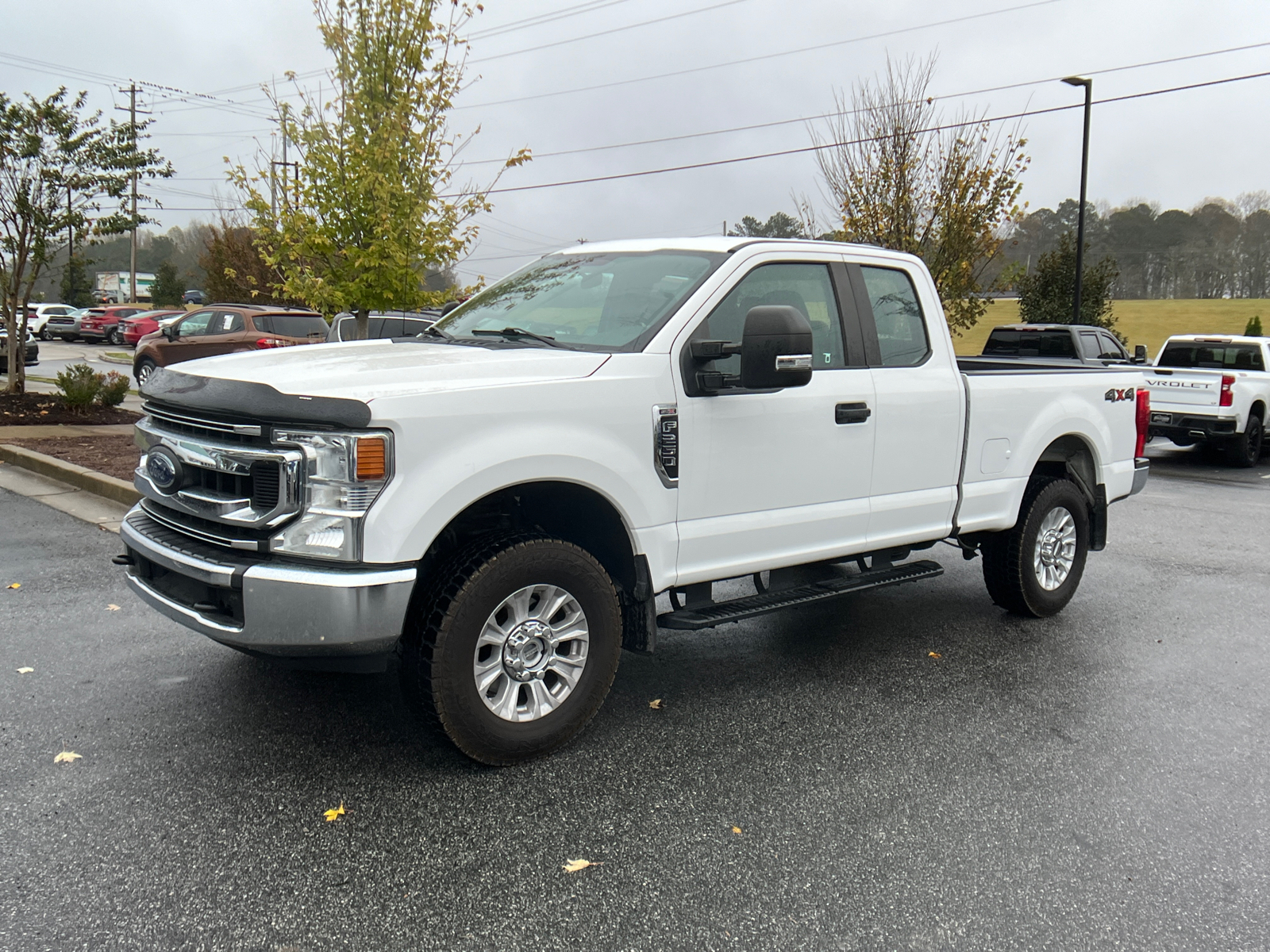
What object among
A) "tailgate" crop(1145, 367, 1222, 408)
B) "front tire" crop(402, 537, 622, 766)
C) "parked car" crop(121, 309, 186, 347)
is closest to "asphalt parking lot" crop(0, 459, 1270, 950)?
"front tire" crop(402, 537, 622, 766)

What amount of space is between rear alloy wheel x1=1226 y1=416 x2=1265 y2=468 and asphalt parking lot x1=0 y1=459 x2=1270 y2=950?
34.1ft

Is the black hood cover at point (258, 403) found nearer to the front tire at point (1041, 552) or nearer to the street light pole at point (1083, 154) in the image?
the front tire at point (1041, 552)

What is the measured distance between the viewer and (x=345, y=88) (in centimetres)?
1055

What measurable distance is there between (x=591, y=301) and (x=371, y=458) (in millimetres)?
1580

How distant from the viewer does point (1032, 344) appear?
582 inches

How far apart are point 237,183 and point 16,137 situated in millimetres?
5495

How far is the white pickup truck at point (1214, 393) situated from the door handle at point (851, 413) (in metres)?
11.4

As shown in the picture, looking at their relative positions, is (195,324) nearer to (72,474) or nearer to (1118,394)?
(72,474)

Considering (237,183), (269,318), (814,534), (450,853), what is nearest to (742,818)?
(450,853)

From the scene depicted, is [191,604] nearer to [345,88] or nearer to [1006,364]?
[1006,364]

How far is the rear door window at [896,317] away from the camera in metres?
5.00

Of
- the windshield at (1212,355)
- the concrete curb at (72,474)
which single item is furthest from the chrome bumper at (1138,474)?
the windshield at (1212,355)

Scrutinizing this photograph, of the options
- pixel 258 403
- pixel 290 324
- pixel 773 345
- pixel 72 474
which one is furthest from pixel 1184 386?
pixel 290 324

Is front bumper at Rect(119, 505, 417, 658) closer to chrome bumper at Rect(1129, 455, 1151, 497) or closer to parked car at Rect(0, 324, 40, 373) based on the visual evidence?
chrome bumper at Rect(1129, 455, 1151, 497)
